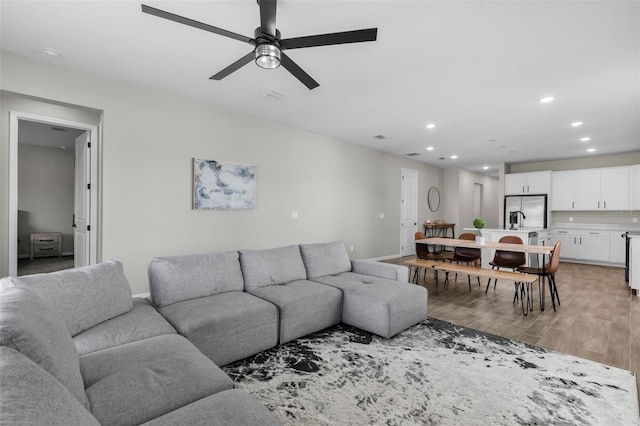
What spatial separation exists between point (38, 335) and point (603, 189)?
9543mm

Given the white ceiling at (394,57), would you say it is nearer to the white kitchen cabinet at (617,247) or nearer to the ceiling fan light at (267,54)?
the ceiling fan light at (267,54)

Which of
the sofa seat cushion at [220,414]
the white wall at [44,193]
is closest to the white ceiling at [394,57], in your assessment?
the sofa seat cushion at [220,414]

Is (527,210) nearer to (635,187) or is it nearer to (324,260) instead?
(635,187)

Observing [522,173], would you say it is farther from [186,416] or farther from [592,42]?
[186,416]

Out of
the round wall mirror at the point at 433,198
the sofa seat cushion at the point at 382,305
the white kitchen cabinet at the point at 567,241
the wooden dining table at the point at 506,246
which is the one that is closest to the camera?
the sofa seat cushion at the point at 382,305

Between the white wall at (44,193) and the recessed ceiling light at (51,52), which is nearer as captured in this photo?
the recessed ceiling light at (51,52)

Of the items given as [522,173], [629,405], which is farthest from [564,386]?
[522,173]

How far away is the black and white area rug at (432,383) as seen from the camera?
1.80 meters

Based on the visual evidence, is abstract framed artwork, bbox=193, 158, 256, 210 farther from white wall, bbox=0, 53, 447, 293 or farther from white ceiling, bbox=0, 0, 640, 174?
white ceiling, bbox=0, 0, 640, 174

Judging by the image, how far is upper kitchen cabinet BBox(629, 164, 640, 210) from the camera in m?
6.52

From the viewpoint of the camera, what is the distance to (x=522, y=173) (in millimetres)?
8031

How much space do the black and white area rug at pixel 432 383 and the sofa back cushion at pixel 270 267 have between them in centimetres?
71

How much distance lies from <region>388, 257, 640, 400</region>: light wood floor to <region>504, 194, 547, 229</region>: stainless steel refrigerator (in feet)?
8.38

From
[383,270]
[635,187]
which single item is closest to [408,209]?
[635,187]
